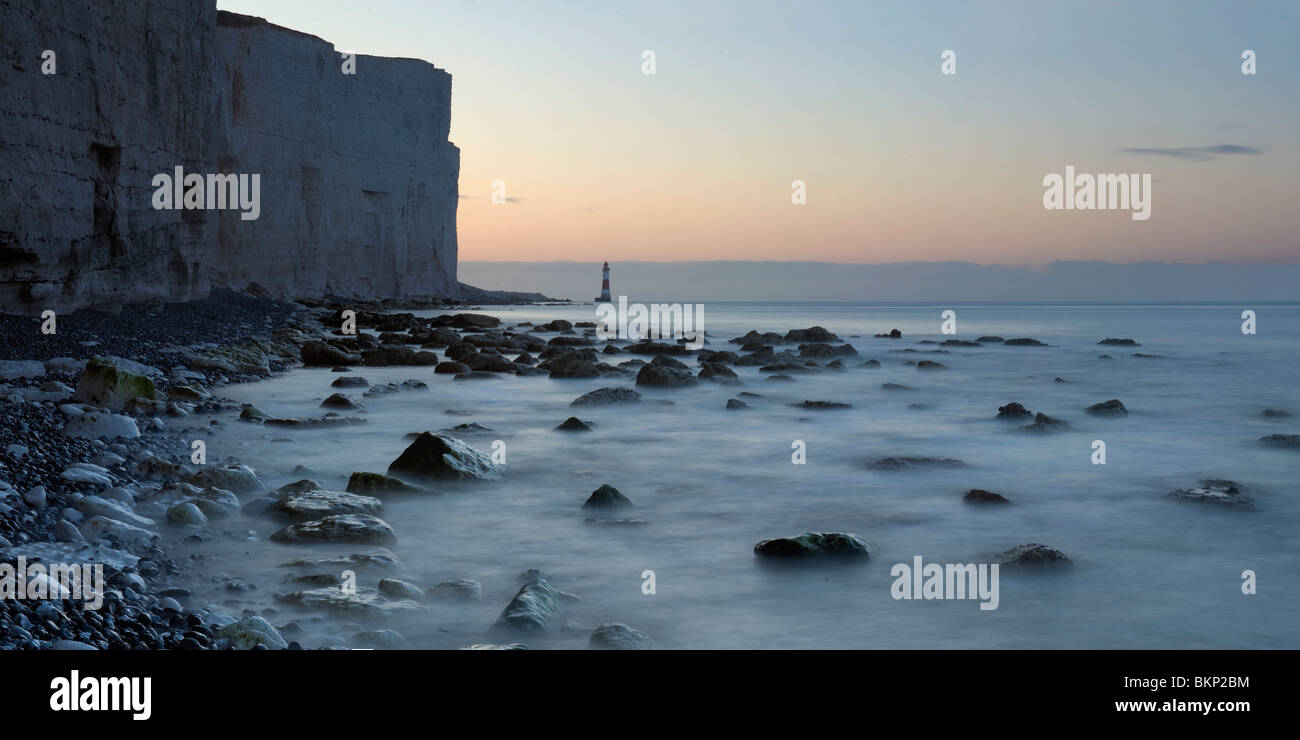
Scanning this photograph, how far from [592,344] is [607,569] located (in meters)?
15.5

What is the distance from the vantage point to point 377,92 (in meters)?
38.1

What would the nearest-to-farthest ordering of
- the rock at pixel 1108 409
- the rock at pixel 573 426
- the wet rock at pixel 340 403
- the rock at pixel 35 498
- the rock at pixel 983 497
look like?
the rock at pixel 35 498, the rock at pixel 983 497, the rock at pixel 573 426, the wet rock at pixel 340 403, the rock at pixel 1108 409

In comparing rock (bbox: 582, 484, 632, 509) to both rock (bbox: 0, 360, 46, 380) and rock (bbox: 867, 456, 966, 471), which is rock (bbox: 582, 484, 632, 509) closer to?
rock (bbox: 867, 456, 966, 471)

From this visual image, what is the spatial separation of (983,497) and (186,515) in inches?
177

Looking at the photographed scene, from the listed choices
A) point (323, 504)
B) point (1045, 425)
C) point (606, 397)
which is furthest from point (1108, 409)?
point (323, 504)

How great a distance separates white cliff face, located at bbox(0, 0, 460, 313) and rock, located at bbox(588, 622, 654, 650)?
9.99 metres

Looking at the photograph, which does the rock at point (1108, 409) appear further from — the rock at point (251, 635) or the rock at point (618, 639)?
the rock at point (251, 635)

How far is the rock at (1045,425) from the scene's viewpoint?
913cm

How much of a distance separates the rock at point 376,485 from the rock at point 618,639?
2430mm

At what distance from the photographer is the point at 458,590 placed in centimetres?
391

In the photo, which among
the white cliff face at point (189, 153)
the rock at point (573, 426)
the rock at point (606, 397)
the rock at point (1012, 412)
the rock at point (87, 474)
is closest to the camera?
the rock at point (87, 474)

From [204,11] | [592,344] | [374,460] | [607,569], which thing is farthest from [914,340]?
[607,569]

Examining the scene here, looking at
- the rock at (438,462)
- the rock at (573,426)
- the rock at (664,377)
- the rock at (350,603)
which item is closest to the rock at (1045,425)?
the rock at (573,426)

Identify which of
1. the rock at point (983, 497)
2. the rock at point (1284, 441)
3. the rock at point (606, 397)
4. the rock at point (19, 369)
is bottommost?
the rock at point (983, 497)
